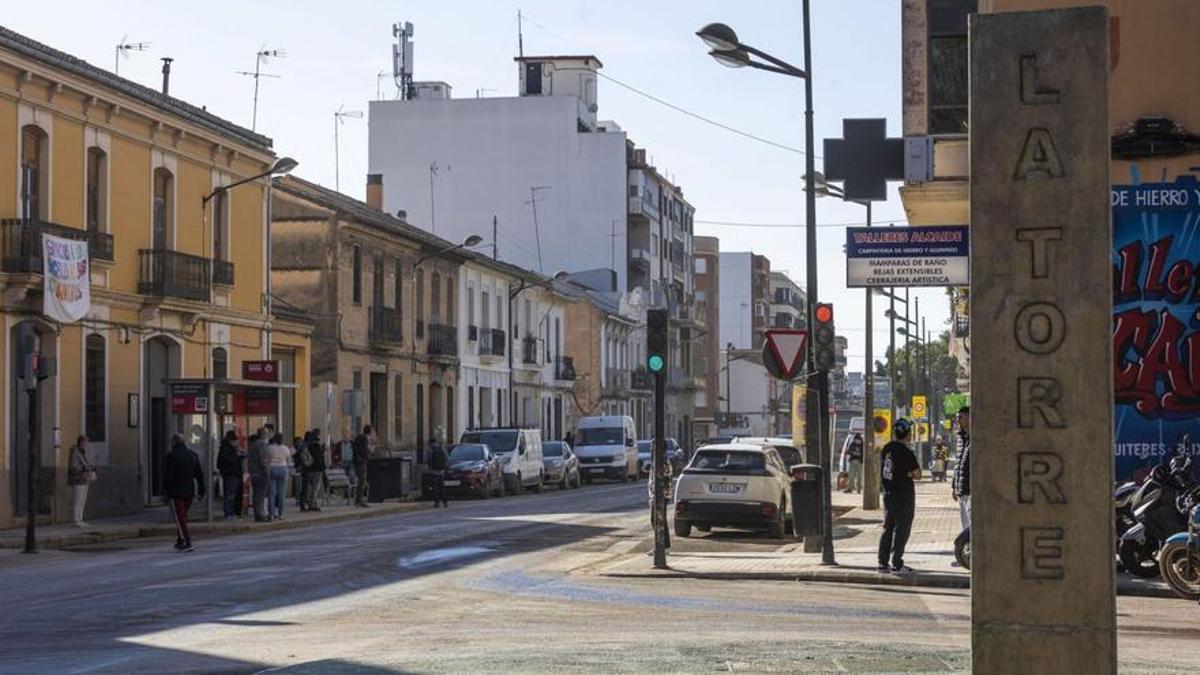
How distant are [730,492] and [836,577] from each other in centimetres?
860

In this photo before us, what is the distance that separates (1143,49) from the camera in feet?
77.8

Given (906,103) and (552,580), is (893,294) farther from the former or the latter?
(552,580)

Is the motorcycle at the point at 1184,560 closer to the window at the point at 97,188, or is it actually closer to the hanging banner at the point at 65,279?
the hanging banner at the point at 65,279

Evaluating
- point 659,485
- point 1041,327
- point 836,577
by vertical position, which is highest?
point 1041,327

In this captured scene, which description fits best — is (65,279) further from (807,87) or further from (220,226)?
(807,87)

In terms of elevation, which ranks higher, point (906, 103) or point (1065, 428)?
point (906, 103)

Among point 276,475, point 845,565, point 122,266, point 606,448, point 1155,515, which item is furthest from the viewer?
point 606,448

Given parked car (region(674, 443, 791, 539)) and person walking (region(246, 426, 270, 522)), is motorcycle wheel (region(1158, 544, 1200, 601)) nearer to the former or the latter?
parked car (region(674, 443, 791, 539))

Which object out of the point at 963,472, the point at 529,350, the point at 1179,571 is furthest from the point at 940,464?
the point at 1179,571

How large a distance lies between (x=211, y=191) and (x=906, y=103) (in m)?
20.8

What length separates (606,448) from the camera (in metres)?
65.0

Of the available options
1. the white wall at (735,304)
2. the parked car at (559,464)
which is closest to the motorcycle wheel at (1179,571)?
the parked car at (559,464)

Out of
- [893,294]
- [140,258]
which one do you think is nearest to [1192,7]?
[140,258]

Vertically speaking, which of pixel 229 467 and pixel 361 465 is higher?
pixel 229 467
